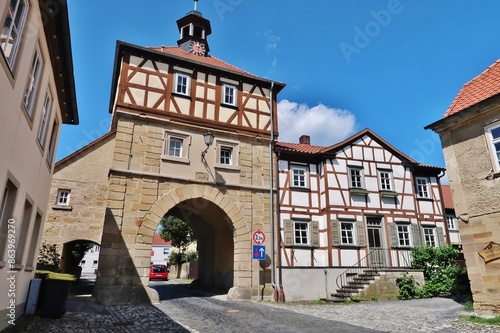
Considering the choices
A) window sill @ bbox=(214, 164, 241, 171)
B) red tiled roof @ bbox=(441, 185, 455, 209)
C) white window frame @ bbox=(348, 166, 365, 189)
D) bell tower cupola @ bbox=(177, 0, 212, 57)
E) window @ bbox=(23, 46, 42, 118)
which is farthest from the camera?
red tiled roof @ bbox=(441, 185, 455, 209)

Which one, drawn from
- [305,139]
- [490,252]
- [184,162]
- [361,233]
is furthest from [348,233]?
[184,162]

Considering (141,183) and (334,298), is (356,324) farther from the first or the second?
(141,183)

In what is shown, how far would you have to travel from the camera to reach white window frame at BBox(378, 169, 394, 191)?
17828mm

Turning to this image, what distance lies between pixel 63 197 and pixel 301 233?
11168 millimetres

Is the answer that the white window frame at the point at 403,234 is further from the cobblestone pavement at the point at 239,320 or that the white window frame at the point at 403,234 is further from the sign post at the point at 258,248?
the sign post at the point at 258,248

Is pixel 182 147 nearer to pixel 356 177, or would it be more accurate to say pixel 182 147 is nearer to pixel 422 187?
pixel 356 177

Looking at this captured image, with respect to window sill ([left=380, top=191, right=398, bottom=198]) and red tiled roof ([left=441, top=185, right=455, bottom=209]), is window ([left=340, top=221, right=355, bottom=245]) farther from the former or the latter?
red tiled roof ([left=441, top=185, right=455, bottom=209])

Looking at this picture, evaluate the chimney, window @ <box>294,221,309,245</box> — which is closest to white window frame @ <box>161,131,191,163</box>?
window @ <box>294,221,309,245</box>

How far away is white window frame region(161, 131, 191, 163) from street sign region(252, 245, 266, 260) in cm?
459

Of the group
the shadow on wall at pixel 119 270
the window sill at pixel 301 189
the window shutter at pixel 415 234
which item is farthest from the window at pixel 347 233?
the shadow on wall at pixel 119 270

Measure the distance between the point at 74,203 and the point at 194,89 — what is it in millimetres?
7728

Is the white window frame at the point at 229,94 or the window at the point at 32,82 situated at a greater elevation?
the white window frame at the point at 229,94

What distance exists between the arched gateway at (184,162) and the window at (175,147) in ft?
0.14

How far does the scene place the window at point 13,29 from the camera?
514cm
